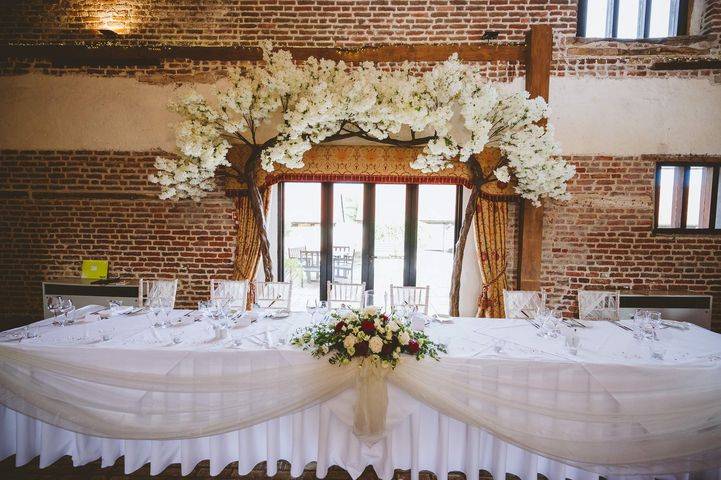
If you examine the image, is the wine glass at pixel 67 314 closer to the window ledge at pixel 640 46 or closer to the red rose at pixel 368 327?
the red rose at pixel 368 327

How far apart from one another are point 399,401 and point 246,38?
16.4 feet

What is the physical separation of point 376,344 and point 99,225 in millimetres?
4849

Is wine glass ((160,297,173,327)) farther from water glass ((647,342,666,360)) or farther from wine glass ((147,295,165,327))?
water glass ((647,342,666,360))

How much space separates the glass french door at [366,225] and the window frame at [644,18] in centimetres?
295

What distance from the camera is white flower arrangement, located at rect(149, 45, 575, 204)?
4090mm

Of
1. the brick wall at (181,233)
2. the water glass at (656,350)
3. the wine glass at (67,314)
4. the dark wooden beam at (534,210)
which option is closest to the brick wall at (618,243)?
the brick wall at (181,233)

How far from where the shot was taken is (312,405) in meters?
2.72

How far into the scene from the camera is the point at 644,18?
519 centimetres

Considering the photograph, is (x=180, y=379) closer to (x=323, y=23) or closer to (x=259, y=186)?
(x=259, y=186)

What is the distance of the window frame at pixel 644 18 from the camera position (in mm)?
5184

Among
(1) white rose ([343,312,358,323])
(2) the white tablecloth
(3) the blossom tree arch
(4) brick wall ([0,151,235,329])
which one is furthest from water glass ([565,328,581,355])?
(4) brick wall ([0,151,235,329])

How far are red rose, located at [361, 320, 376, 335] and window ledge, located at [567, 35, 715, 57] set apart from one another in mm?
4723

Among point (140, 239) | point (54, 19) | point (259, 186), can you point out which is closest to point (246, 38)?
point (259, 186)

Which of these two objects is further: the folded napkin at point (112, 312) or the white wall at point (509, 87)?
the white wall at point (509, 87)
